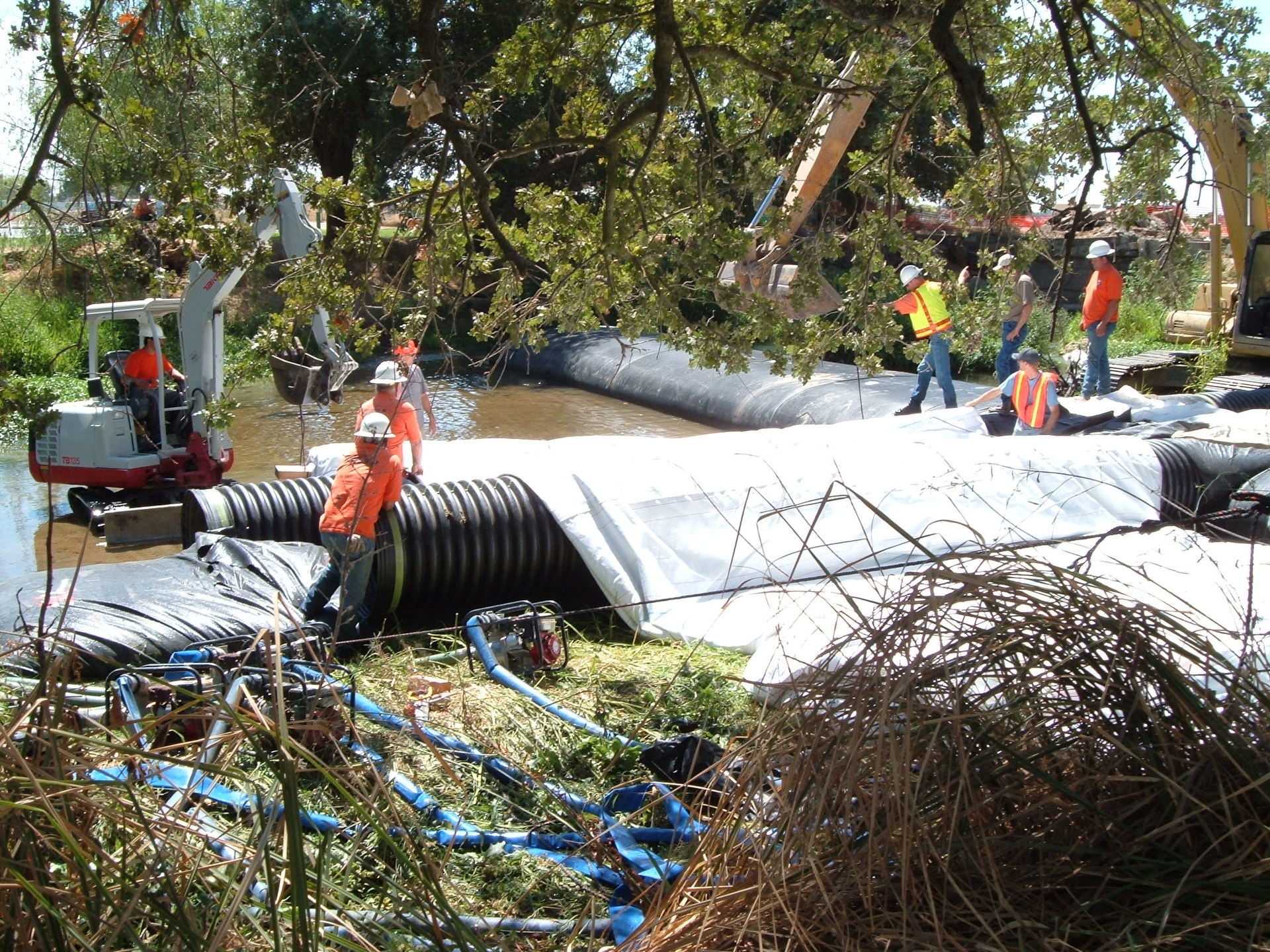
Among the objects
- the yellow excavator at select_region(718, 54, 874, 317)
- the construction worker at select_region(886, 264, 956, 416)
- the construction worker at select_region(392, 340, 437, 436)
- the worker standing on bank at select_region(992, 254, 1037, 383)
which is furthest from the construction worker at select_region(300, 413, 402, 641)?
the construction worker at select_region(886, 264, 956, 416)

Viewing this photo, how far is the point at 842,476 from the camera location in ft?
23.5

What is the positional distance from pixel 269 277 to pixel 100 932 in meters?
18.1

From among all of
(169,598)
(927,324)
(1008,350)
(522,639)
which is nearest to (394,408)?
(169,598)

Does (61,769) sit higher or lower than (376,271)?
lower

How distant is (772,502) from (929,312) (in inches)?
244

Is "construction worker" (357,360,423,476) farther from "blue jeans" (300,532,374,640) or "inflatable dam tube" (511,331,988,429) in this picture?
"inflatable dam tube" (511,331,988,429)

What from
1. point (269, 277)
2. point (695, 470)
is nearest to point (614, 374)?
point (269, 277)

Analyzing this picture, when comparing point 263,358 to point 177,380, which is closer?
point 263,358

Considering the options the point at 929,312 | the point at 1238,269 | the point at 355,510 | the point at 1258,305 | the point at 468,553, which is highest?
the point at 1238,269

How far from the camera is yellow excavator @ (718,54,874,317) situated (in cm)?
597

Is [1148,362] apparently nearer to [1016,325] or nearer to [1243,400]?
[1243,400]

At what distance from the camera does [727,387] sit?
15359mm

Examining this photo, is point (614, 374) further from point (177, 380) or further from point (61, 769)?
point (61, 769)

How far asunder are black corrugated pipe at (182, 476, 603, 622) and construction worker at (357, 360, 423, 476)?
381mm
